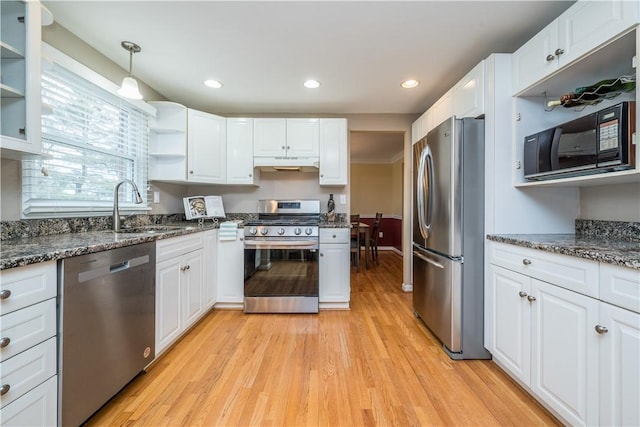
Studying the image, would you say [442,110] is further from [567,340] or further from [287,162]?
[567,340]

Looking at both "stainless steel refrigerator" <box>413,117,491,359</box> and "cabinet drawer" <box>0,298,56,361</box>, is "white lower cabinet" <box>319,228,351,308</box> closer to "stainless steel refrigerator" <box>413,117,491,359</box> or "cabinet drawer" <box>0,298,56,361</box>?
"stainless steel refrigerator" <box>413,117,491,359</box>

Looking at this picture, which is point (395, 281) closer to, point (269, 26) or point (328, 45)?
point (328, 45)

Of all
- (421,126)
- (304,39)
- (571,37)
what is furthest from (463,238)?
(304,39)

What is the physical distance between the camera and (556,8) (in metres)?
1.55

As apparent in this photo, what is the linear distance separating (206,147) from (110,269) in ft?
6.07

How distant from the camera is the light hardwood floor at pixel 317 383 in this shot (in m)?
1.34

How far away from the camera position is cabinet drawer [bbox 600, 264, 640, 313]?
93cm

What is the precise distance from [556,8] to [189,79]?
9.16 feet

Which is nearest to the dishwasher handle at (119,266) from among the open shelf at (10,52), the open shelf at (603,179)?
the open shelf at (10,52)

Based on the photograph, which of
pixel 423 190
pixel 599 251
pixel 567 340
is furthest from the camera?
pixel 423 190

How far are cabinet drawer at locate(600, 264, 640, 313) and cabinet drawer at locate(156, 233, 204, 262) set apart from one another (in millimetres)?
2314

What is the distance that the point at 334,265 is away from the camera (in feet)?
8.95

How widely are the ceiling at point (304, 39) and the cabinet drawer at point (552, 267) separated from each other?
4.75ft

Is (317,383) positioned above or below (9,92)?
below
